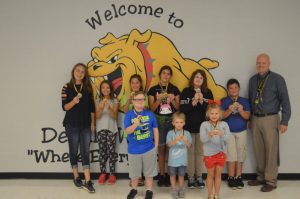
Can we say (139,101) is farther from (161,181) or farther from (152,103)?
(161,181)

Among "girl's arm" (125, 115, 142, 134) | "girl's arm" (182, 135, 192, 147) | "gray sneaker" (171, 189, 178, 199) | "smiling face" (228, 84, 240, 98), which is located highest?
"smiling face" (228, 84, 240, 98)

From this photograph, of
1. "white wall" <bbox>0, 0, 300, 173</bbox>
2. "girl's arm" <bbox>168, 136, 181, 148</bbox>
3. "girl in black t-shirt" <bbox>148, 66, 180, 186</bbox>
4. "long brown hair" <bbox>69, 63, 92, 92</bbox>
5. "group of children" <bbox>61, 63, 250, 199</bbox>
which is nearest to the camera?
"group of children" <bbox>61, 63, 250, 199</bbox>

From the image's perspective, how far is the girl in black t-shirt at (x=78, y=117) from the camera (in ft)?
13.9

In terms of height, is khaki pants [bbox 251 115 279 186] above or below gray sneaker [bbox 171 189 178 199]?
above

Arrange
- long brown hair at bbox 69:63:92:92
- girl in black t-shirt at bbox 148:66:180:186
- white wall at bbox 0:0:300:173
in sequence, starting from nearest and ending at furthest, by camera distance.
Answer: girl in black t-shirt at bbox 148:66:180:186 < long brown hair at bbox 69:63:92:92 < white wall at bbox 0:0:300:173

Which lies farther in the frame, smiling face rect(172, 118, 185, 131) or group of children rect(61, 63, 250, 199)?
smiling face rect(172, 118, 185, 131)

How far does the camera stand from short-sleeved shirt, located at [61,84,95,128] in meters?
4.23

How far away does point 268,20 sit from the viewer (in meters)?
4.45

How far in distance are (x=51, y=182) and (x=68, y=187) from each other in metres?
0.36

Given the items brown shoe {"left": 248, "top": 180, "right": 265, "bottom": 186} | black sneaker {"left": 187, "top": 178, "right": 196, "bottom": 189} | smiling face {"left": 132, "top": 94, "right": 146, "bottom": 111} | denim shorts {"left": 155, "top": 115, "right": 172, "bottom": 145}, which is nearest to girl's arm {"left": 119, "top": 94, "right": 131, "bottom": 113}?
denim shorts {"left": 155, "top": 115, "right": 172, "bottom": 145}

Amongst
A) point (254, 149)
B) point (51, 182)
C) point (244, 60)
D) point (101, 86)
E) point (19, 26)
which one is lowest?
point (51, 182)

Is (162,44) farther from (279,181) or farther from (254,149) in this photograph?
(279,181)

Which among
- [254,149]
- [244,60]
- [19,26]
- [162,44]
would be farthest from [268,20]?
[19,26]

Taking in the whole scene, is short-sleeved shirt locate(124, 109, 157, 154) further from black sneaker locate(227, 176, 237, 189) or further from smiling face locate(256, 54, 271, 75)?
smiling face locate(256, 54, 271, 75)
